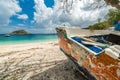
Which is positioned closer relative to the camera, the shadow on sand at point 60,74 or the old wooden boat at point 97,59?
the old wooden boat at point 97,59

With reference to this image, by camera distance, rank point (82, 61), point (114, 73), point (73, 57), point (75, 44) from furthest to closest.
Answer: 1. point (73, 57)
2. point (75, 44)
3. point (82, 61)
4. point (114, 73)

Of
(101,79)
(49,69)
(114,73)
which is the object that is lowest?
(49,69)

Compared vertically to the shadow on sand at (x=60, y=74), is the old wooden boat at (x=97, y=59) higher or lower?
higher

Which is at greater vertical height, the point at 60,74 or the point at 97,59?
the point at 97,59

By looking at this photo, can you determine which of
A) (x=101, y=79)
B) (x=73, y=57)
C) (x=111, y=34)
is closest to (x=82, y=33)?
(x=111, y=34)

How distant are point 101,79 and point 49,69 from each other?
3.01 meters

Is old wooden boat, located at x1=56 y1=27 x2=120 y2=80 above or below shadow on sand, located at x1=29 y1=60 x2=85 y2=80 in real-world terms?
above

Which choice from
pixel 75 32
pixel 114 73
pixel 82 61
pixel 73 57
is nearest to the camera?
pixel 114 73

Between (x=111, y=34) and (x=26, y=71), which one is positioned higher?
(x=111, y=34)

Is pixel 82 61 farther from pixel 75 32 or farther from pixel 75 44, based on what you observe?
pixel 75 32

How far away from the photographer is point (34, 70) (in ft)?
18.3

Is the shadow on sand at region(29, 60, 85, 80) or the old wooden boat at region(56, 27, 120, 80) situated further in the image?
the shadow on sand at region(29, 60, 85, 80)

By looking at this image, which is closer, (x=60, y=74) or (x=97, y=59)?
(x=97, y=59)

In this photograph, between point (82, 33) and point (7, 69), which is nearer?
point (82, 33)
